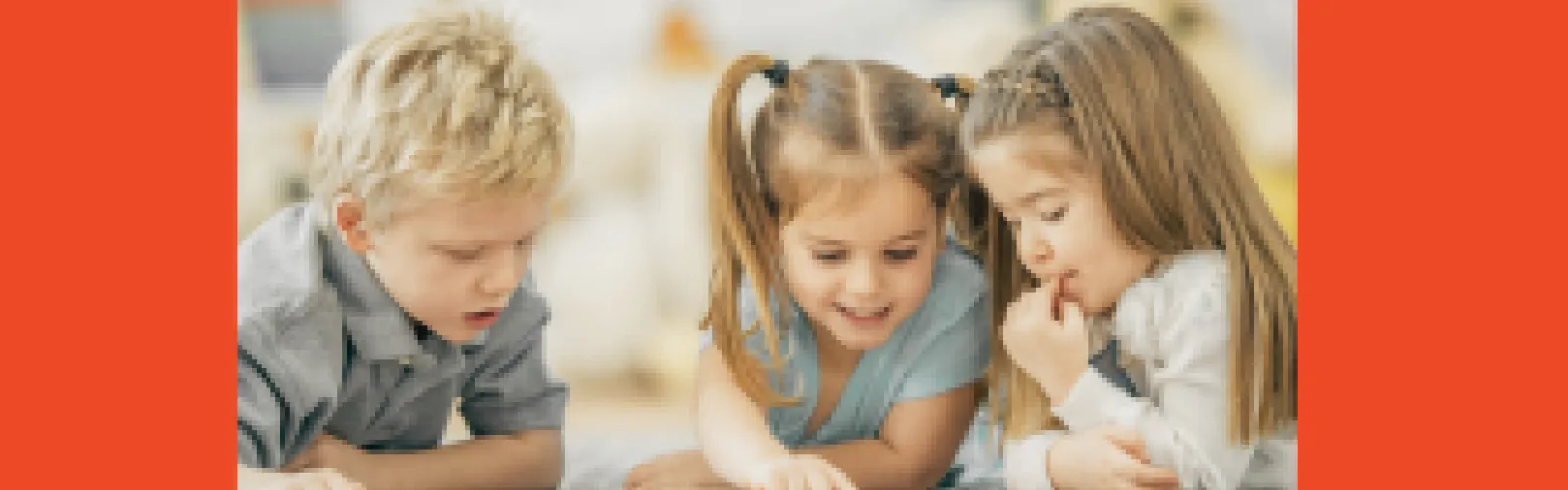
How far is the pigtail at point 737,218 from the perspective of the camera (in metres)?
1.17

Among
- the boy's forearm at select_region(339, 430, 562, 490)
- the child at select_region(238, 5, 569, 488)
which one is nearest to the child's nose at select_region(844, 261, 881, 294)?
the child at select_region(238, 5, 569, 488)

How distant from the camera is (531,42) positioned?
3.87 feet

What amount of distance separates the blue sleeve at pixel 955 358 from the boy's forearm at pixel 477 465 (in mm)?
305

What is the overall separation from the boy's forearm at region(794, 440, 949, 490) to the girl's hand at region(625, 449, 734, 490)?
0.07 m

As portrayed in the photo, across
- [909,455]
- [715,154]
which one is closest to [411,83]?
[715,154]

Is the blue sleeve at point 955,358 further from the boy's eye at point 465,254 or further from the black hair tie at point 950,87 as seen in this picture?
the boy's eye at point 465,254

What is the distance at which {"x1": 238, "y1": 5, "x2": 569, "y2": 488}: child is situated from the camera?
1.09 metres

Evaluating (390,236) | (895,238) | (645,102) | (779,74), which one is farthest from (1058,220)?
(390,236)

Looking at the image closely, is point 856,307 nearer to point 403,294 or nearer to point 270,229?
point 403,294

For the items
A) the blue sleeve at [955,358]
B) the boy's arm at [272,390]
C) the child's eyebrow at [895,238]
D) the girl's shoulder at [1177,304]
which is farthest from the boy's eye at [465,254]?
the girl's shoulder at [1177,304]

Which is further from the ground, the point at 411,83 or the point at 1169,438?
the point at 411,83

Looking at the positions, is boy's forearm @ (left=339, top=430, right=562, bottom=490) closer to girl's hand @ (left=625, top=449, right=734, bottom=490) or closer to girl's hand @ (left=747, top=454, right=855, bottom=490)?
girl's hand @ (left=625, top=449, right=734, bottom=490)

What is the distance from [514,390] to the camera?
1305mm

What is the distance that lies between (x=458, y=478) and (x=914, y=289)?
15.5 inches
